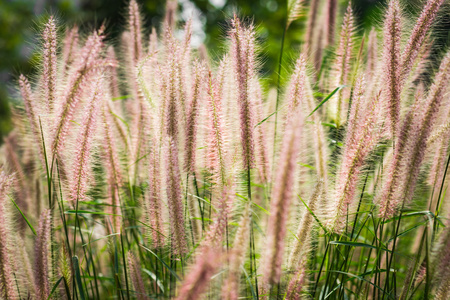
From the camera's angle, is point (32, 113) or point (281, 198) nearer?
point (281, 198)

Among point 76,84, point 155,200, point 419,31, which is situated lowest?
point 155,200

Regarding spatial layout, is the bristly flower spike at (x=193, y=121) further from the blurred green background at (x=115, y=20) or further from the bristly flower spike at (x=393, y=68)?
the bristly flower spike at (x=393, y=68)

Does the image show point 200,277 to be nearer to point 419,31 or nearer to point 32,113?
point 419,31

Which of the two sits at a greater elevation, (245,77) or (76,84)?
(245,77)

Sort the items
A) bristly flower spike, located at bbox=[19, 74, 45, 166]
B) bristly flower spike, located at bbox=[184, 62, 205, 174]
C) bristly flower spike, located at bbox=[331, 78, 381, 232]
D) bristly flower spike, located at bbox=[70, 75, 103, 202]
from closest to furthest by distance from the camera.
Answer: bristly flower spike, located at bbox=[331, 78, 381, 232]
bristly flower spike, located at bbox=[70, 75, 103, 202]
bristly flower spike, located at bbox=[184, 62, 205, 174]
bristly flower spike, located at bbox=[19, 74, 45, 166]

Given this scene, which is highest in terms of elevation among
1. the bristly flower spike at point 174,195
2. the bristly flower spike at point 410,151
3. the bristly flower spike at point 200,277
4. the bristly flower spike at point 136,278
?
the bristly flower spike at point 410,151

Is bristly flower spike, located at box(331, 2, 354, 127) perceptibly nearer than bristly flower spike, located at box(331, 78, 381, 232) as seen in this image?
No

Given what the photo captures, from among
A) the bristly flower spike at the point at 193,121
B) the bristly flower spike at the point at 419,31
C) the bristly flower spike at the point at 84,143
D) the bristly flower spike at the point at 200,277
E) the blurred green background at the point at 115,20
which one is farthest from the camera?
the blurred green background at the point at 115,20

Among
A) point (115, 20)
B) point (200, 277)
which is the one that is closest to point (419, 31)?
point (200, 277)

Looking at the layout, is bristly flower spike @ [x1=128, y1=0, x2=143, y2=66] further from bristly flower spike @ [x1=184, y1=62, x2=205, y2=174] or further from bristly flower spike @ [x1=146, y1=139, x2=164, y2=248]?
bristly flower spike @ [x1=146, y1=139, x2=164, y2=248]

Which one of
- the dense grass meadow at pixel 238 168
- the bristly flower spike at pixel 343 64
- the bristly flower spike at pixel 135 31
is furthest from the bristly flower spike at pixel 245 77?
the bristly flower spike at pixel 135 31

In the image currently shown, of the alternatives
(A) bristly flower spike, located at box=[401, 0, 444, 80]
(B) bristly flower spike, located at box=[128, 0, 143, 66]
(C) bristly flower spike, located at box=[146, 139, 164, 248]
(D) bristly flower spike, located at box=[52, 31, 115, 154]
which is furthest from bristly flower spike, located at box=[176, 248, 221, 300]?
(B) bristly flower spike, located at box=[128, 0, 143, 66]

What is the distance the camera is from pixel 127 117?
3.61 meters

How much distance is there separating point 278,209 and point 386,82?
967mm
